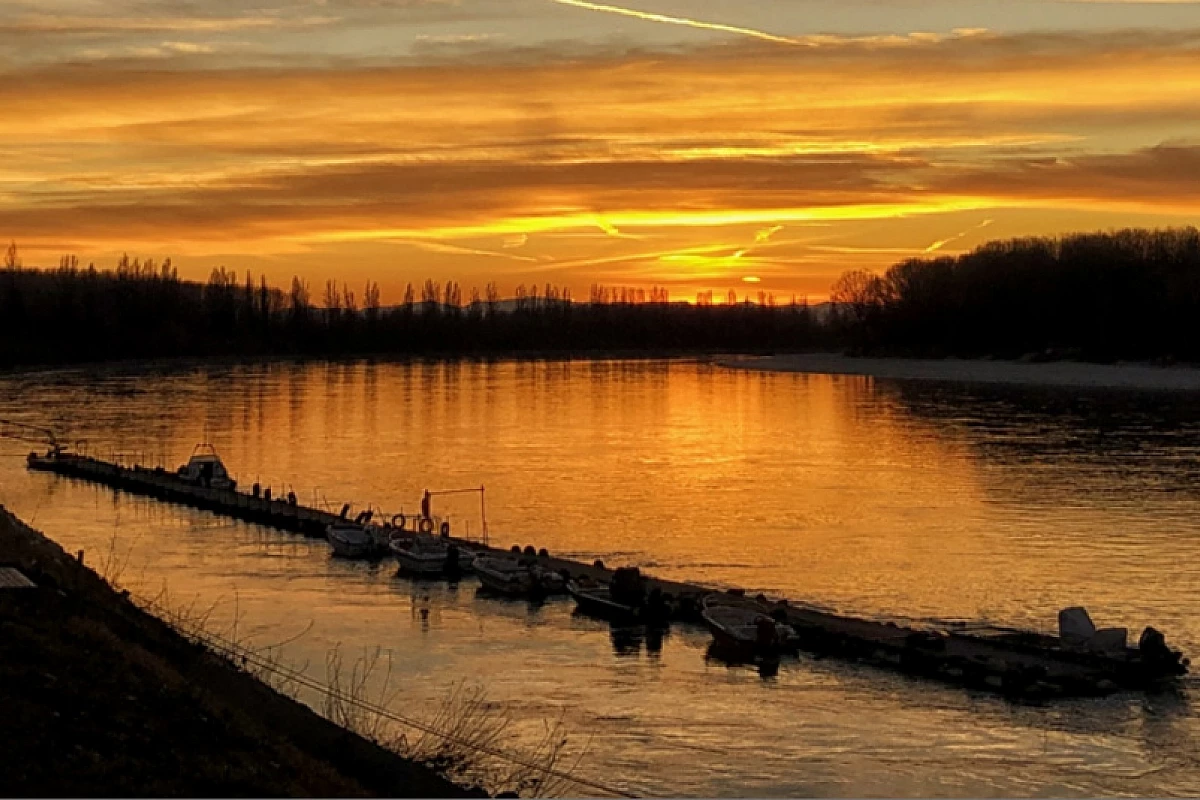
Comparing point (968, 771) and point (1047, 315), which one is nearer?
point (968, 771)

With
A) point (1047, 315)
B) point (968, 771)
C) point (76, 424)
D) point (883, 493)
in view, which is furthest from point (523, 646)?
point (1047, 315)

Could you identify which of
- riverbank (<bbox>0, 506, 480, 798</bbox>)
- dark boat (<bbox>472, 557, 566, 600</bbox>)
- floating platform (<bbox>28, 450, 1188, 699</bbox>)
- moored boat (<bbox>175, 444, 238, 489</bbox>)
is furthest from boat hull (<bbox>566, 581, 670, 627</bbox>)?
moored boat (<bbox>175, 444, 238, 489</bbox>)

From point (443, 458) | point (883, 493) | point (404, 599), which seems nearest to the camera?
point (404, 599)

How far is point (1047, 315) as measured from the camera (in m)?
139

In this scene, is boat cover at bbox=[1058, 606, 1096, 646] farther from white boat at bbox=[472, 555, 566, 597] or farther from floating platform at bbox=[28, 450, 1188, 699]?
white boat at bbox=[472, 555, 566, 597]

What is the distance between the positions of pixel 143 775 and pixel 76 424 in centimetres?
7183

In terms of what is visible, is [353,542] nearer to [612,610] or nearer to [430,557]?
[430,557]

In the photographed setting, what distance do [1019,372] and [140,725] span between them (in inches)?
4787

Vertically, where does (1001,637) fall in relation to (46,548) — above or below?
below

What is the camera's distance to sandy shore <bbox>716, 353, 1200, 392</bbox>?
4409 inches

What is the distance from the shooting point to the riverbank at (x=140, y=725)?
1073 cm

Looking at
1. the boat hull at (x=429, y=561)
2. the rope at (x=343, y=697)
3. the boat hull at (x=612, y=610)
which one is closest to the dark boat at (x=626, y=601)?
the boat hull at (x=612, y=610)

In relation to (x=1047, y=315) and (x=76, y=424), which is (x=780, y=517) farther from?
(x=1047, y=315)

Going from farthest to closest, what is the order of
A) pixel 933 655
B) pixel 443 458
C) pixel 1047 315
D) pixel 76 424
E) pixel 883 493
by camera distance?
pixel 1047 315 → pixel 76 424 → pixel 443 458 → pixel 883 493 → pixel 933 655
